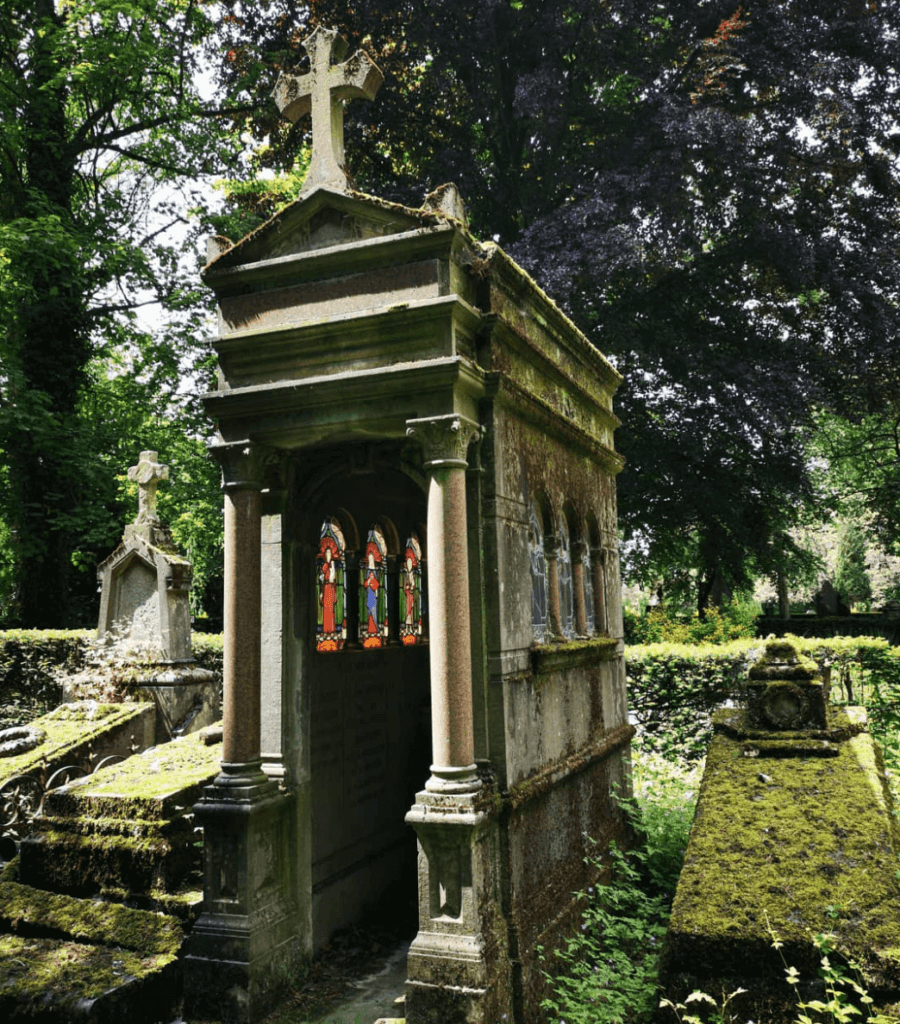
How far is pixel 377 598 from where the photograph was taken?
6828 millimetres

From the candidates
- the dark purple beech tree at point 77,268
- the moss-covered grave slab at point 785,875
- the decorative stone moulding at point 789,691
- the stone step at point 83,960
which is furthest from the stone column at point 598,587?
the dark purple beech tree at point 77,268

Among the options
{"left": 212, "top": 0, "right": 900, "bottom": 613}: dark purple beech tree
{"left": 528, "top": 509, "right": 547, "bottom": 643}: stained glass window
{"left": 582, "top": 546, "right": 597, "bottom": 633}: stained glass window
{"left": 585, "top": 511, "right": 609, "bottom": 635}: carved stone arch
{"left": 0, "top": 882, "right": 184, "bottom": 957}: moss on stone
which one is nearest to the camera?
{"left": 0, "top": 882, "right": 184, "bottom": 957}: moss on stone

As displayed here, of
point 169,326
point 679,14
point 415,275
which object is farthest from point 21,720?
point 679,14

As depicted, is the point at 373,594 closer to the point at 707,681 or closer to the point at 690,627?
the point at 707,681

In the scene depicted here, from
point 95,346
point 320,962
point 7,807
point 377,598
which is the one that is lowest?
point 320,962

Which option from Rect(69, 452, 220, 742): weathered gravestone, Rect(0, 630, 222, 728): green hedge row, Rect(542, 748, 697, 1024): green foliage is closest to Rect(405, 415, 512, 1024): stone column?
Rect(542, 748, 697, 1024): green foliage

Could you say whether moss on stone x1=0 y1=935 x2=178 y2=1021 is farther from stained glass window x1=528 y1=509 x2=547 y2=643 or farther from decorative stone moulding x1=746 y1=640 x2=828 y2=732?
decorative stone moulding x1=746 y1=640 x2=828 y2=732

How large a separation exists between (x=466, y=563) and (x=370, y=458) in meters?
1.19

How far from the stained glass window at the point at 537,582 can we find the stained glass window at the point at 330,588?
1.43 m

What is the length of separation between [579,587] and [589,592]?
1.53 ft

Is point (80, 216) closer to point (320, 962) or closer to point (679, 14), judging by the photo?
point (679, 14)

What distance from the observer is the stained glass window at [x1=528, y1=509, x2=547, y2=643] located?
19.6 feet

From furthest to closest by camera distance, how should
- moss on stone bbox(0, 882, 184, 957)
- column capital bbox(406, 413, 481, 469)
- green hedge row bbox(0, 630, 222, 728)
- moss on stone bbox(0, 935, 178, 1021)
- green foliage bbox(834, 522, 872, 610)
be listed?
green foliage bbox(834, 522, 872, 610)
green hedge row bbox(0, 630, 222, 728)
moss on stone bbox(0, 882, 184, 957)
column capital bbox(406, 413, 481, 469)
moss on stone bbox(0, 935, 178, 1021)

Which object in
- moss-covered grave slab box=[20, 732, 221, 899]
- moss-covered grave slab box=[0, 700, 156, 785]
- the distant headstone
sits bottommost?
moss-covered grave slab box=[20, 732, 221, 899]
